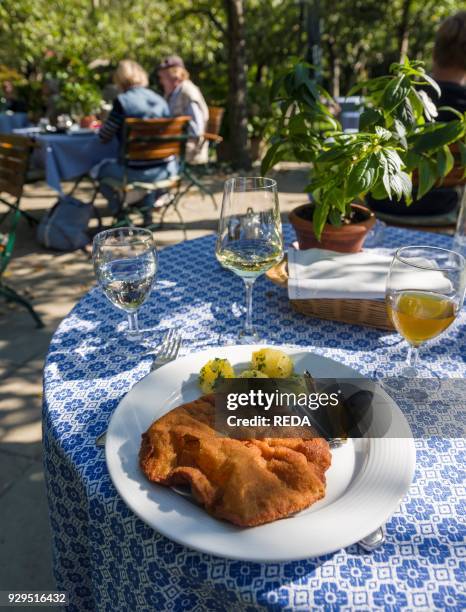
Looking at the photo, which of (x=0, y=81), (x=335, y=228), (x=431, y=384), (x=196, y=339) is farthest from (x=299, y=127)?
(x=0, y=81)

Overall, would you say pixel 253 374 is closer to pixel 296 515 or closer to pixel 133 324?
pixel 296 515

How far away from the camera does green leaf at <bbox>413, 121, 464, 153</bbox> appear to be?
47.0 inches

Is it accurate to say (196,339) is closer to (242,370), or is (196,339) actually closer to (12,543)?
(242,370)

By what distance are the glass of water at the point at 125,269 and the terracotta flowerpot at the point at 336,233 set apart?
0.55 metres

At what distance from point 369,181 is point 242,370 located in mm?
531

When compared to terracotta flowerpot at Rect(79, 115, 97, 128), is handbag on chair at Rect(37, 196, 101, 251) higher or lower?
lower

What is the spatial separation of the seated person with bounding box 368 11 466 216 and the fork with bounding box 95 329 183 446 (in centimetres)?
216

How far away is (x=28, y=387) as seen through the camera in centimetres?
297

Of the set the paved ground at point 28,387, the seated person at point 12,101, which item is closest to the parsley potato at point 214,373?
the paved ground at point 28,387

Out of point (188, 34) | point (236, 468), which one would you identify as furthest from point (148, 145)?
point (188, 34)

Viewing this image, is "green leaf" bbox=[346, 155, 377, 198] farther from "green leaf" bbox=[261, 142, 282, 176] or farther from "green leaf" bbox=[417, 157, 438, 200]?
"green leaf" bbox=[261, 142, 282, 176]

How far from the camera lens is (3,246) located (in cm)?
337

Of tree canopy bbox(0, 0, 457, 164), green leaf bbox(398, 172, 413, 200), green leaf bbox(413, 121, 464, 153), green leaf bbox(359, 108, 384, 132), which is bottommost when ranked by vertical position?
green leaf bbox(398, 172, 413, 200)

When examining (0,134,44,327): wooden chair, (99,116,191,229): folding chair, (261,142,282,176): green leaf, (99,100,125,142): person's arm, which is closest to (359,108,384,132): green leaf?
(261,142,282,176): green leaf
